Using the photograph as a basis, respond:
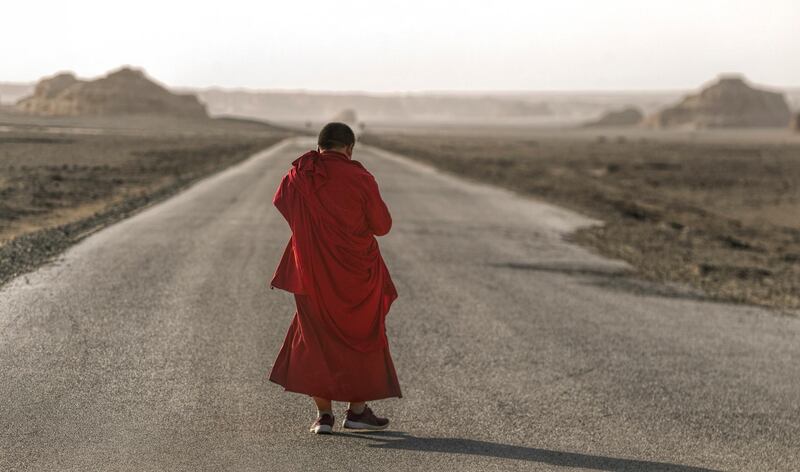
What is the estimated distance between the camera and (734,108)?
580 feet

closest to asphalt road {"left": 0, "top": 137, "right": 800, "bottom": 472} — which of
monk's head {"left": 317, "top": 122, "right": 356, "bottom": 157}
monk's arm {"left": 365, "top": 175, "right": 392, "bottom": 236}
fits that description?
monk's arm {"left": 365, "top": 175, "right": 392, "bottom": 236}

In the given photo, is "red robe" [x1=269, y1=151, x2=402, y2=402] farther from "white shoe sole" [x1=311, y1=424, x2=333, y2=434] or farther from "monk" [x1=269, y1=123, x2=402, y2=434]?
"white shoe sole" [x1=311, y1=424, x2=333, y2=434]

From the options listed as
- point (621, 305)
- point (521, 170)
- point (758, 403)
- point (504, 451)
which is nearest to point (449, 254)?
point (621, 305)

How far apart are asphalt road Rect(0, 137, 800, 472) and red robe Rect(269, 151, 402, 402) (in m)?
0.44

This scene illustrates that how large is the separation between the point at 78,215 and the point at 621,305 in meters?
12.8

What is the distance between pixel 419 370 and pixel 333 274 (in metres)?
2.36

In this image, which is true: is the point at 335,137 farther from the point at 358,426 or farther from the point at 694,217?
the point at 694,217

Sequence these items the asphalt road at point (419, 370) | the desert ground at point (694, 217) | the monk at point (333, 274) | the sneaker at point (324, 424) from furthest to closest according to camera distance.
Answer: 1. the desert ground at point (694, 217)
2. the sneaker at point (324, 424)
3. the asphalt road at point (419, 370)
4. the monk at point (333, 274)

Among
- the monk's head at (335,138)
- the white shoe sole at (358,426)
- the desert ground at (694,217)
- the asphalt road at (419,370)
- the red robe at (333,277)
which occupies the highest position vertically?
the monk's head at (335,138)

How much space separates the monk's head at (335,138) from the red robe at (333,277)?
0.05 meters

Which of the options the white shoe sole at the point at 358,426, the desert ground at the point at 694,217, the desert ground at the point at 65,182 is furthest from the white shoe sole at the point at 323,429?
the desert ground at the point at 694,217

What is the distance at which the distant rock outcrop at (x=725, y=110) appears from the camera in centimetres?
17200

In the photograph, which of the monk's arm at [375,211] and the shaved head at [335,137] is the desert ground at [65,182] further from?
the monk's arm at [375,211]

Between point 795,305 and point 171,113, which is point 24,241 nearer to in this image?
point 795,305
